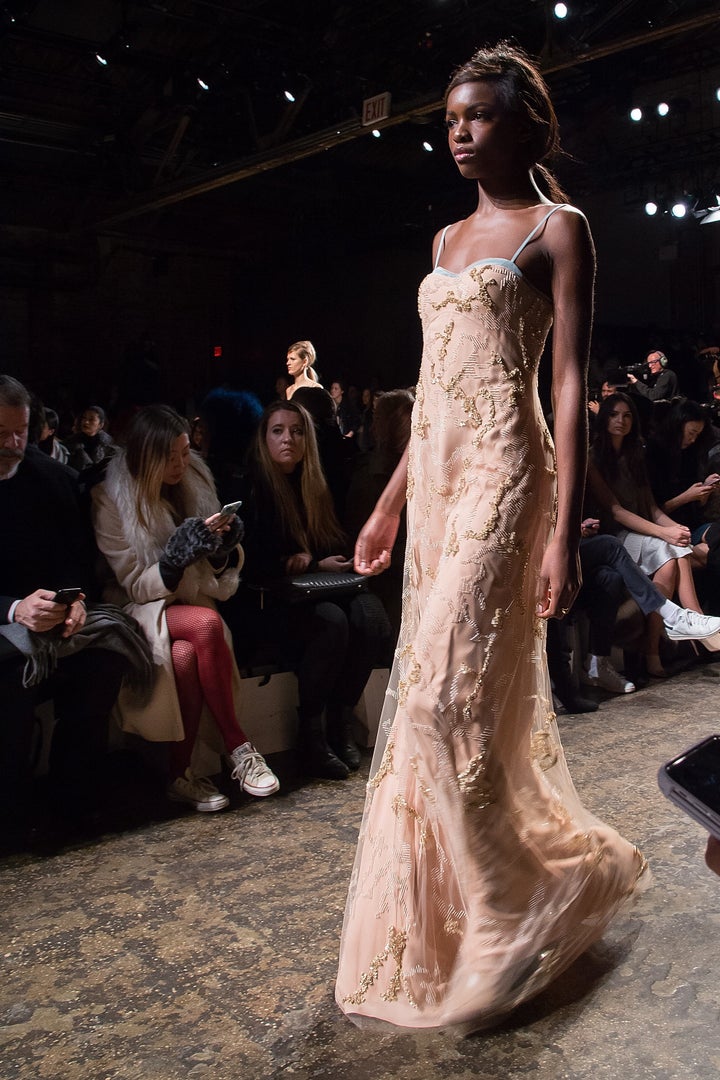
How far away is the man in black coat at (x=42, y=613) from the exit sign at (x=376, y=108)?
5164 millimetres

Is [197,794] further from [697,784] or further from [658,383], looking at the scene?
[658,383]

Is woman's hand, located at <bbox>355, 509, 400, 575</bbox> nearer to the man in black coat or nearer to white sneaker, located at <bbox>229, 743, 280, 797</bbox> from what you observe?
the man in black coat

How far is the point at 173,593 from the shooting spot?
10.1 ft

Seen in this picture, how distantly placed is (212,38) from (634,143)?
5556 millimetres

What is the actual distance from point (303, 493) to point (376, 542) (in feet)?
4.96

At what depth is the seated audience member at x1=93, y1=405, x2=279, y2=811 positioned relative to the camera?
9.73 ft

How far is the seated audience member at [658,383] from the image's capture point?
979cm

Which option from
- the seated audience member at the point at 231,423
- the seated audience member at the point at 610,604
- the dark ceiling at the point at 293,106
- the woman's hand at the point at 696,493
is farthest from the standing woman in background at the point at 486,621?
the dark ceiling at the point at 293,106

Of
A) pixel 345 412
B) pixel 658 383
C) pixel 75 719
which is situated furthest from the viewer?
pixel 345 412

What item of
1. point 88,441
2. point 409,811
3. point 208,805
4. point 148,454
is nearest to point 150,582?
point 148,454

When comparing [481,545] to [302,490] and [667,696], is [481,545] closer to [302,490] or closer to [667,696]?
[302,490]

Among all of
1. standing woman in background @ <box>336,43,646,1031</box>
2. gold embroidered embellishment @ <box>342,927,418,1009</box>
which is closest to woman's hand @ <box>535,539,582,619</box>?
standing woman in background @ <box>336,43,646,1031</box>

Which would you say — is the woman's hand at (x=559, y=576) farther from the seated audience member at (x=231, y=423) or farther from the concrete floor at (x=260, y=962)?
the seated audience member at (x=231, y=423)
